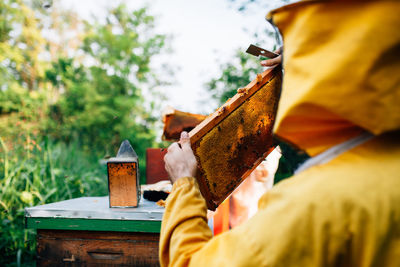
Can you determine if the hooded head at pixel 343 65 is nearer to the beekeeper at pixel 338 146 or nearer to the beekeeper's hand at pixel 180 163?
the beekeeper at pixel 338 146

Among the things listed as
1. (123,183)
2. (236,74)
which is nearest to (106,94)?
(236,74)

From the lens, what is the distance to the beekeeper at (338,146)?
646 millimetres

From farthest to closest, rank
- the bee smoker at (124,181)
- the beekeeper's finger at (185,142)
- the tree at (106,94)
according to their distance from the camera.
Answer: the tree at (106,94) → the bee smoker at (124,181) → the beekeeper's finger at (185,142)

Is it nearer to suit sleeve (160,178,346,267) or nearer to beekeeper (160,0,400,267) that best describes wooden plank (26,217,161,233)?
suit sleeve (160,178,346,267)

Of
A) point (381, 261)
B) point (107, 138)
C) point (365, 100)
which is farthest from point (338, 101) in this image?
point (107, 138)

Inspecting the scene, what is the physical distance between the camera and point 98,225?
1.65 metres

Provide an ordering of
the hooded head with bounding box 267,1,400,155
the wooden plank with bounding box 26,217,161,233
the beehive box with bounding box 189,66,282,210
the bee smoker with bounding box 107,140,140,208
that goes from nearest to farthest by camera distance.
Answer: the hooded head with bounding box 267,1,400,155
the beehive box with bounding box 189,66,282,210
the wooden plank with bounding box 26,217,161,233
the bee smoker with bounding box 107,140,140,208

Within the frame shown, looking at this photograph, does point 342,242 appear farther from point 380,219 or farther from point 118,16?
point 118,16

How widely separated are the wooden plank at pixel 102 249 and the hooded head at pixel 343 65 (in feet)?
4.27

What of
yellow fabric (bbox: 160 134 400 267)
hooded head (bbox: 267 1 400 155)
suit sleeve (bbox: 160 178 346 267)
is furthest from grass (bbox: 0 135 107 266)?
hooded head (bbox: 267 1 400 155)

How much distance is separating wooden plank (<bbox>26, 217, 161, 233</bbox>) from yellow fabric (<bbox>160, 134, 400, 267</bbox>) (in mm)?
956

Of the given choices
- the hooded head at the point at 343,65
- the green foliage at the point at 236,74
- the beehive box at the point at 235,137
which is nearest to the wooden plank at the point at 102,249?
the beehive box at the point at 235,137

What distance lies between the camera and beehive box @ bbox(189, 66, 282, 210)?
1.45m

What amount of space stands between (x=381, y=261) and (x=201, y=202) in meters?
0.55
